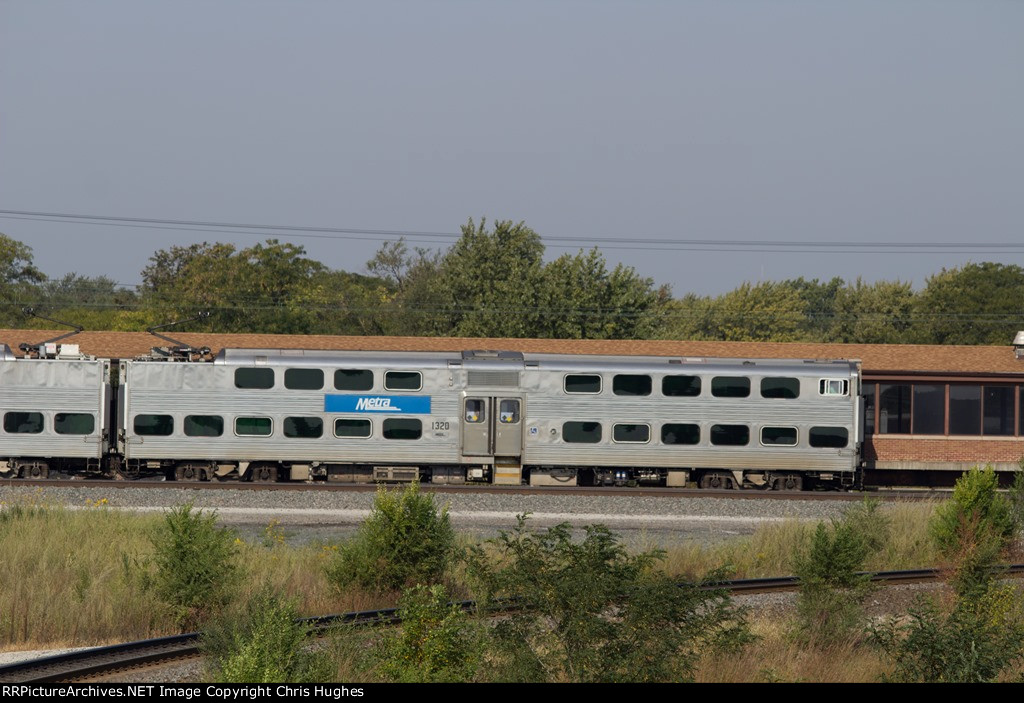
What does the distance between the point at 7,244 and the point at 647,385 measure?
172ft

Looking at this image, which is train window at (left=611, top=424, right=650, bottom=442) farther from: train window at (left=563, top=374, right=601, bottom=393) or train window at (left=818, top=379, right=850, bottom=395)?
train window at (left=818, top=379, right=850, bottom=395)

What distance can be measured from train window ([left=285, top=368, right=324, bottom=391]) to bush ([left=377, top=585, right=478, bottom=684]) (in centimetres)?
1701

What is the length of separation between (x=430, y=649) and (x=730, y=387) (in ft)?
61.7

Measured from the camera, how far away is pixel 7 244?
66938 millimetres

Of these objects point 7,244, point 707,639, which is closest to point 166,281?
point 7,244

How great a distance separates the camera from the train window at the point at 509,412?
27797mm

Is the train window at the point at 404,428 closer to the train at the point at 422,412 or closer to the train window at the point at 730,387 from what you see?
the train at the point at 422,412

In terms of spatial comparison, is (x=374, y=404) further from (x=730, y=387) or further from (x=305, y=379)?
(x=730, y=387)

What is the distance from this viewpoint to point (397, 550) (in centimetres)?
1628

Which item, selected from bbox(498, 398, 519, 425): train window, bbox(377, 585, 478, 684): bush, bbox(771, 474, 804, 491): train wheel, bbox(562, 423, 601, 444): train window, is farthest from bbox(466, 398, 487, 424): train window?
bbox(377, 585, 478, 684): bush

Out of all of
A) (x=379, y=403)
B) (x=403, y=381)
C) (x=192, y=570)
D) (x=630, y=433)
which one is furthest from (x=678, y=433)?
(x=192, y=570)

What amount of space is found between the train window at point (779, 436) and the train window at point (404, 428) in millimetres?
8793

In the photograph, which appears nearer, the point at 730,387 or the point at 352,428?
the point at 352,428

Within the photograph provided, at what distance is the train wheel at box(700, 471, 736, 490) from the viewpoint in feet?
94.2
